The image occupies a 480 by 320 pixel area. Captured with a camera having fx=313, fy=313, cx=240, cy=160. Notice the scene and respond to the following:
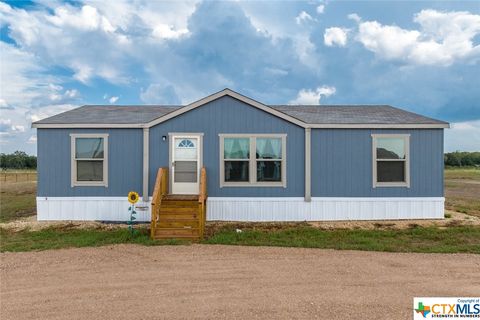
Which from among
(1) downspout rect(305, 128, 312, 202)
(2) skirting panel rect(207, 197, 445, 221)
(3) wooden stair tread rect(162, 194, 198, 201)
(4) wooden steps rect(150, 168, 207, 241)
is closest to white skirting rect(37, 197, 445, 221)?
(2) skirting panel rect(207, 197, 445, 221)

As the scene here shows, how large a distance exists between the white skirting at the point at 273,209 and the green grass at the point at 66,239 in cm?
123

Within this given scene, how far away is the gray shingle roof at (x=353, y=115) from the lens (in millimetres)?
10295

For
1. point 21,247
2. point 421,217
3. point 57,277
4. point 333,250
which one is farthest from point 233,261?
point 421,217

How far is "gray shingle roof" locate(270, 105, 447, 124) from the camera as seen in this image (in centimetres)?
1030

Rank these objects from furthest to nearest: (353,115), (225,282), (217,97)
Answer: (353,115), (217,97), (225,282)

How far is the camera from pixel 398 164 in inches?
403

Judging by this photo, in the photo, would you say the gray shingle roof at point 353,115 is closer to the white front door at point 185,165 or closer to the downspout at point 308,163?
the downspout at point 308,163

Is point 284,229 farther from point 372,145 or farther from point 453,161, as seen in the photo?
point 453,161

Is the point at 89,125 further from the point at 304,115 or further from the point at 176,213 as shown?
the point at 304,115

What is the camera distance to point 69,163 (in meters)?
10.2

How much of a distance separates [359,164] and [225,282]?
6889mm

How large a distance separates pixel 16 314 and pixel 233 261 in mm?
3404

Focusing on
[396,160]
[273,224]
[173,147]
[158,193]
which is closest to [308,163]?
[273,224]

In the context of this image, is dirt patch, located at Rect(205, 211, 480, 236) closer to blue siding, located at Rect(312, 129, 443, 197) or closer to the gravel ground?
blue siding, located at Rect(312, 129, 443, 197)
